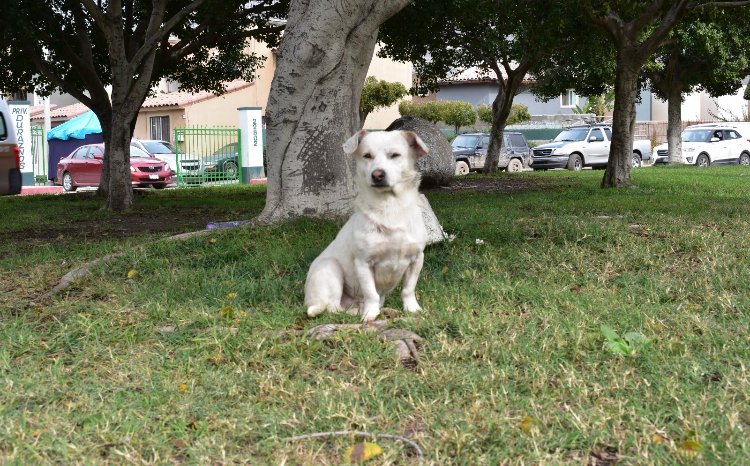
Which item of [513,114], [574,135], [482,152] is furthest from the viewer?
[513,114]

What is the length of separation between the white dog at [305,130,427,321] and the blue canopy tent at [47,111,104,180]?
27.5 metres

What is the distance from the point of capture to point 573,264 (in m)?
6.32

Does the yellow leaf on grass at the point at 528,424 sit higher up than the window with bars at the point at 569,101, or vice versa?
the window with bars at the point at 569,101

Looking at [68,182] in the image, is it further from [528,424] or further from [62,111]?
[528,424]

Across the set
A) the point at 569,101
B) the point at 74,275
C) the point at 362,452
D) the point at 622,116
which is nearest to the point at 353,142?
the point at 362,452

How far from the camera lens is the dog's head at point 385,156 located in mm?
4743

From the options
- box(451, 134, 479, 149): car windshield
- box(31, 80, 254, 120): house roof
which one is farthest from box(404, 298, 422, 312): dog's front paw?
box(31, 80, 254, 120): house roof

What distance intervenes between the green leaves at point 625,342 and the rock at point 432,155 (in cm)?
1161

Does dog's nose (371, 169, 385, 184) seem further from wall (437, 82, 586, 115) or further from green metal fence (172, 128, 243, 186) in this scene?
wall (437, 82, 586, 115)

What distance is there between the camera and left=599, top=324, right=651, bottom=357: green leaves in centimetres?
410

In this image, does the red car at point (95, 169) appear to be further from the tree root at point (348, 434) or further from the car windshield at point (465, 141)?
the tree root at point (348, 434)

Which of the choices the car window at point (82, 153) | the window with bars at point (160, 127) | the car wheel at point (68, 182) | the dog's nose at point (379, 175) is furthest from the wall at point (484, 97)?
the dog's nose at point (379, 175)

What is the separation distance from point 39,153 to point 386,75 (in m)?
17.5

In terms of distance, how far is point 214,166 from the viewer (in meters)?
25.5
